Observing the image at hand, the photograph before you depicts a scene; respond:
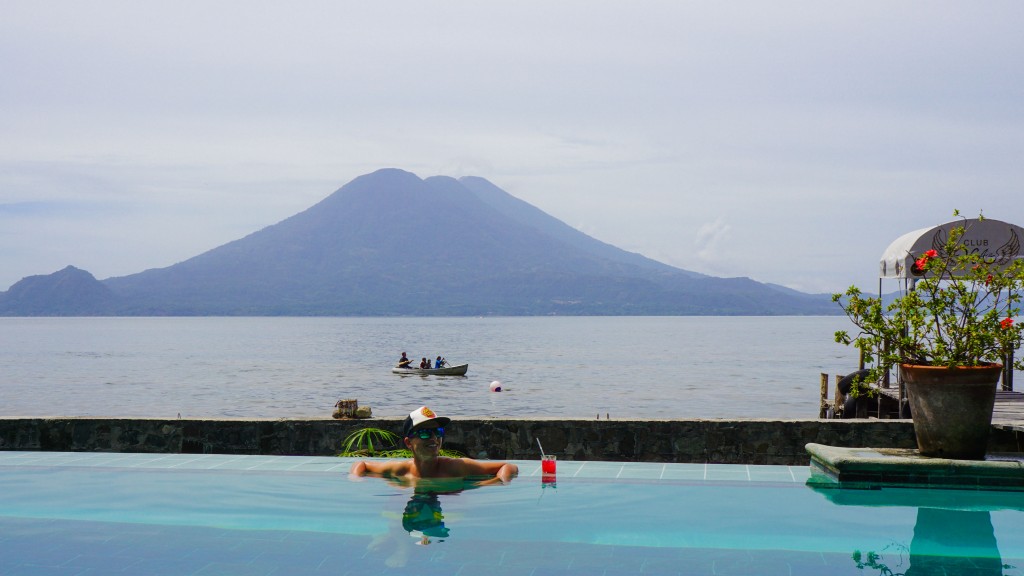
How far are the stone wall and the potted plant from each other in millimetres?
2223

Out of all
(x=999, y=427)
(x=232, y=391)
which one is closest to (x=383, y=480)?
(x=999, y=427)

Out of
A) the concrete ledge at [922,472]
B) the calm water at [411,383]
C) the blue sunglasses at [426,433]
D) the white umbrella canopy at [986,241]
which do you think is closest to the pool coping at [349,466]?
the concrete ledge at [922,472]

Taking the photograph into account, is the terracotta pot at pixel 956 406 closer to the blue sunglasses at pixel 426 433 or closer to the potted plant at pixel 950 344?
the potted plant at pixel 950 344

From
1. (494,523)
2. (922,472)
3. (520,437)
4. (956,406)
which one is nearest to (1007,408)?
(956,406)

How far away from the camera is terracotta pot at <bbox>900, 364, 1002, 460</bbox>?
29.2 feet

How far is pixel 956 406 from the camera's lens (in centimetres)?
895

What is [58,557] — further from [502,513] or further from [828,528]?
[828,528]

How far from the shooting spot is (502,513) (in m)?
8.65

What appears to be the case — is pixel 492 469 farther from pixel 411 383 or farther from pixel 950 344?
pixel 411 383

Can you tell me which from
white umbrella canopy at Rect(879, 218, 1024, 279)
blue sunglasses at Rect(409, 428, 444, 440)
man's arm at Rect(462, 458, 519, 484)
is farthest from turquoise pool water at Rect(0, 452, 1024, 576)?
white umbrella canopy at Rect(879, 218, 1024, 279)

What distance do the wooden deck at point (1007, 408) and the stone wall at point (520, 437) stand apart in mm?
1284

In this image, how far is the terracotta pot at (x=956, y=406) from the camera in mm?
8891

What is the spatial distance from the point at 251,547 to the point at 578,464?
408cm

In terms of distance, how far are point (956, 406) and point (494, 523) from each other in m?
4.50
